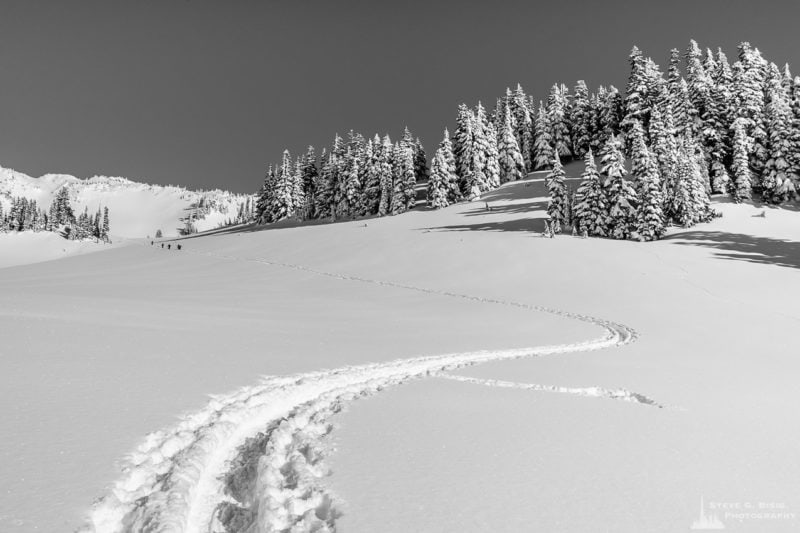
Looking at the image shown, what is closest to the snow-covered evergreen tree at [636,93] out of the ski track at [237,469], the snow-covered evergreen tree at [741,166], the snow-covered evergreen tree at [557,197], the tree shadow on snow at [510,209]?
the snow-covered evergreen tree at [741,166]

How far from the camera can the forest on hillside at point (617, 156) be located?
49844mm

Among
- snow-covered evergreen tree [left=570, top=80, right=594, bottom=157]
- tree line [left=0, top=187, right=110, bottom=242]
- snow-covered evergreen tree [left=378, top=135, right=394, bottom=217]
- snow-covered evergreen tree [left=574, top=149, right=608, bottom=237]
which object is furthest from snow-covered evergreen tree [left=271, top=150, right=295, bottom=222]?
tree line [left=0, top=187, right=110, bottom=242]

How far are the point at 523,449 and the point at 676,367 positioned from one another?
7995 mm

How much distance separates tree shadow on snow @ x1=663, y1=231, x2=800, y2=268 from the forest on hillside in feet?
12.8

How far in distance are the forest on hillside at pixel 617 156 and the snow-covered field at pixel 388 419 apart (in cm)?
3058

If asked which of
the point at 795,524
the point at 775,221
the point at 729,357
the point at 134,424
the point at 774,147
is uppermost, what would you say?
the point at 774,147

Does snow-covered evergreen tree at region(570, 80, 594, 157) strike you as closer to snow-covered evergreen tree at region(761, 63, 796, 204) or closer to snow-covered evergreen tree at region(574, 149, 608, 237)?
snow-covered evergreen tree at region(761, 63, 796, 204)

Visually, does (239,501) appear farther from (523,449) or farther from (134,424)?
(523,449)

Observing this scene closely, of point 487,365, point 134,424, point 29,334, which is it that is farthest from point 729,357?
point 29,334

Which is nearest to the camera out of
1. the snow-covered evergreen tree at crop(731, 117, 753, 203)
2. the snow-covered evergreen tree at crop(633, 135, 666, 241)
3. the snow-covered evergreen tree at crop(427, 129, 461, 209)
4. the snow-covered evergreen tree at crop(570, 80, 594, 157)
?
the snow-covered evergreen tree at crop(633, 135, 666, 241)

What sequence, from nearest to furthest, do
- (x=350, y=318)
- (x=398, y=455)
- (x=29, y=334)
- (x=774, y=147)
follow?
(x=398, y=455) < (x=29, y=334) < (x=350, y=318) < (x=774, y=147)

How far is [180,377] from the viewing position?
27.2ft

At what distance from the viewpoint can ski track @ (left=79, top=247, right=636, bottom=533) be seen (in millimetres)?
4270

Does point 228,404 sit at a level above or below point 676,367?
above
